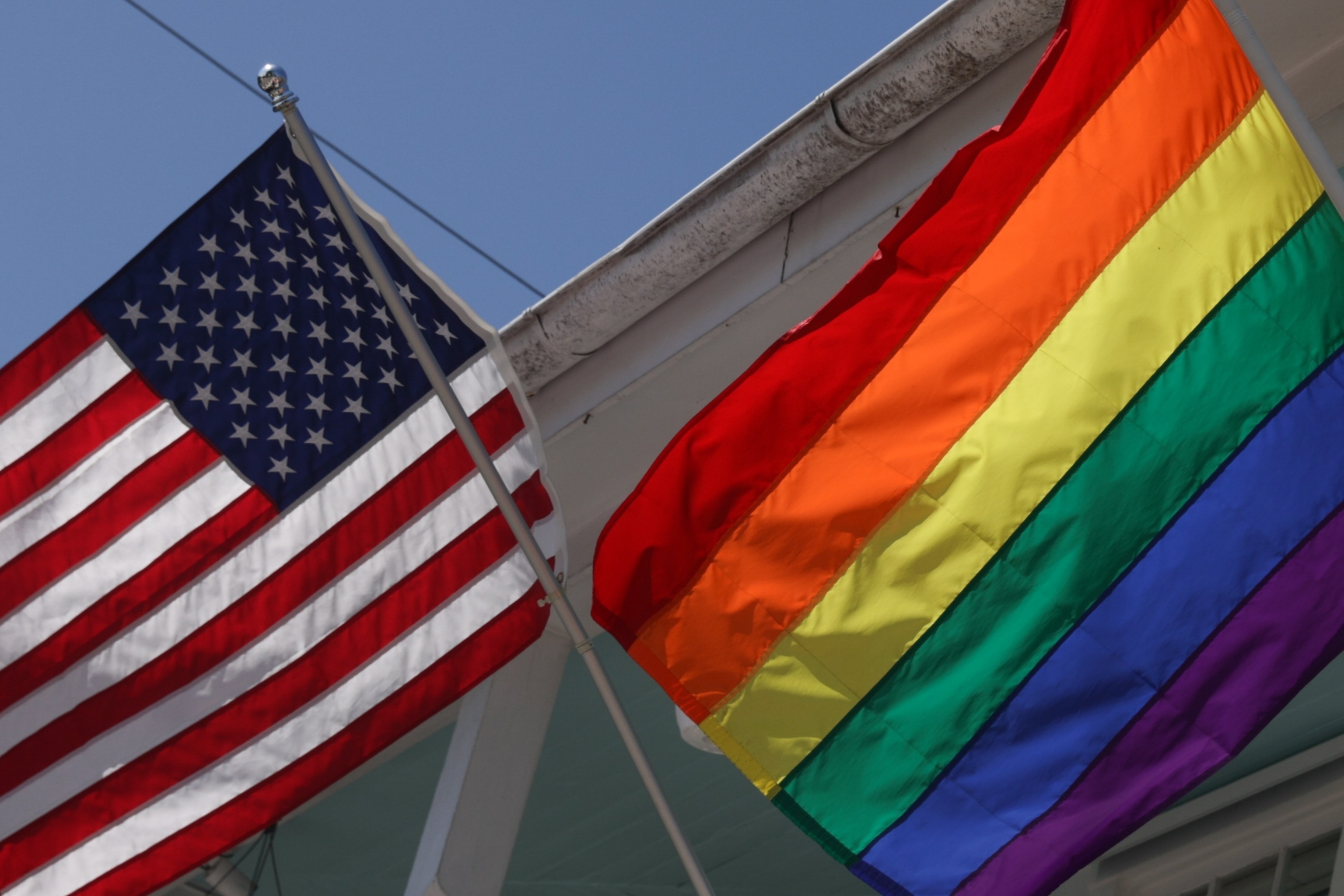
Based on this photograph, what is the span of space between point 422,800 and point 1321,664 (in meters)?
4.83

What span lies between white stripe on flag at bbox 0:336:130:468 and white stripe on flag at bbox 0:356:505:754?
2.01ft

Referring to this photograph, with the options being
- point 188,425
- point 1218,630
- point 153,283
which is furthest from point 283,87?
point 1218,630

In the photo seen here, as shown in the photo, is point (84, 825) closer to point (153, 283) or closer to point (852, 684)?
point (153, 283)

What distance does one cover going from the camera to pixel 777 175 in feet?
17.8

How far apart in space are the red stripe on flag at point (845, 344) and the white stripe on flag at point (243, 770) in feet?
2.36

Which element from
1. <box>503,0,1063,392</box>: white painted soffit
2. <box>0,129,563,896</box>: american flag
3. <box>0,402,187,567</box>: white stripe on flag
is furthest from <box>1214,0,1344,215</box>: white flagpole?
<box>0,402,187,567</box>: white stripe on flag

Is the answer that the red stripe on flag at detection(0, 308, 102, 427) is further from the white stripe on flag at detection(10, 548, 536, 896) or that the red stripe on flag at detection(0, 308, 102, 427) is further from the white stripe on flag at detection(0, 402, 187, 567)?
the white stripe on flag at detection(10, 548, 536, 896)

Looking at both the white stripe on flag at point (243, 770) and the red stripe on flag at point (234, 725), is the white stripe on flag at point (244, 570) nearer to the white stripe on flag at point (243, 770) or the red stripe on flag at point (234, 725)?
the red stripe on flag at point (234, 725)

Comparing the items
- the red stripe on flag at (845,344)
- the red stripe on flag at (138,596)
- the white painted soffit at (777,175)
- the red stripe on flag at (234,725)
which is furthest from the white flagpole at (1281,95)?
the red stripe on flag at (138,596)

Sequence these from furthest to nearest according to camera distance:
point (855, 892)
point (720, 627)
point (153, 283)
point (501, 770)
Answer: point (855, 892) → point (501, 770) → point (153, 283) → point (720, 627)

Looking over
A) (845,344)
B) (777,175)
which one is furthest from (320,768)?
(777,175)

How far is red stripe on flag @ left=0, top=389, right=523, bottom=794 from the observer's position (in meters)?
4.71

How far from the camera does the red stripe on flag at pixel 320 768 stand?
4.76 metres

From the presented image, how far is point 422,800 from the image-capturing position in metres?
7.75
